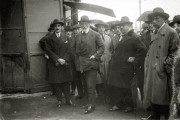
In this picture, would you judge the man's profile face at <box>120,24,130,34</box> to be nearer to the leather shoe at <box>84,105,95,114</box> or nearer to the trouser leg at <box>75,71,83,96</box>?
the leather shoe at <box>84,105,95,114</box>

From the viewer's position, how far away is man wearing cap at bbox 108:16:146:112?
6.73 meters

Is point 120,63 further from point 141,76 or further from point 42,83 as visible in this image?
point 42,83

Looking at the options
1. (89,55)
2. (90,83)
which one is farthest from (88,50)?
(90,83)

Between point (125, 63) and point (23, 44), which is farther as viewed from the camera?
point (23, 44)

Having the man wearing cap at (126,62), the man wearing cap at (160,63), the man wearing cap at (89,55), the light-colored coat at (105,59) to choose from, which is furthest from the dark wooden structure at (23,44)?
the man wearing cap at (160,63)

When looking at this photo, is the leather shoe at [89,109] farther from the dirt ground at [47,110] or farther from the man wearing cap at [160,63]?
the man wearing cap at [160,63]

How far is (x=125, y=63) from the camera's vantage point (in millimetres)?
6859

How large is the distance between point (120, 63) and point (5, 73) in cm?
448

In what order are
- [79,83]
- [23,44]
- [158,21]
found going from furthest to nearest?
[23,44] → [79,83] → [158,21]

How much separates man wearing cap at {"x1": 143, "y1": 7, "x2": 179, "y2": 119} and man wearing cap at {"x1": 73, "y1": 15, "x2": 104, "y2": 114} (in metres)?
1.60

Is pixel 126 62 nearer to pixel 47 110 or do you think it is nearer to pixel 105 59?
pixel 105 59

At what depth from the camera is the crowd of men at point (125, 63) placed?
567cm

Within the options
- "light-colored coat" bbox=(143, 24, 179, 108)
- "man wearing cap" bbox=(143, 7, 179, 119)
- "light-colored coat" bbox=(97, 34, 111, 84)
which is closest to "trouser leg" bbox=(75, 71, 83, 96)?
"light-colored coat" bbox=(97, 34, 111, 84)

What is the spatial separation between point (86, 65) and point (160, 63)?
6.99 feet
